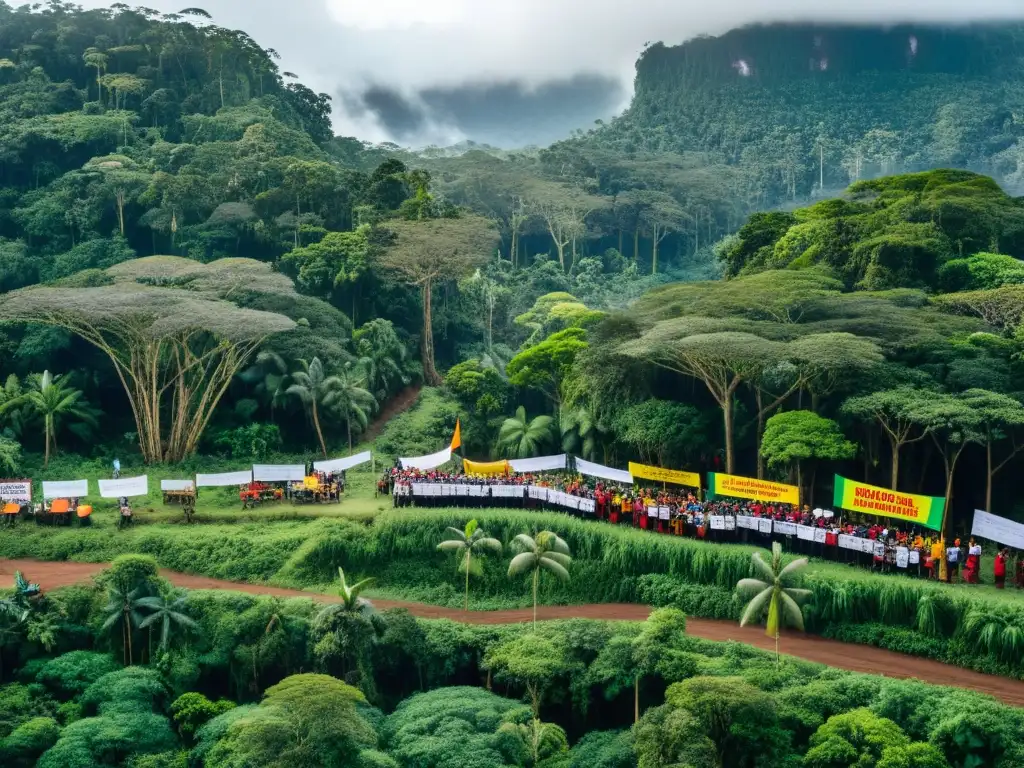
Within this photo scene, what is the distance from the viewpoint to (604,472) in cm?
4116

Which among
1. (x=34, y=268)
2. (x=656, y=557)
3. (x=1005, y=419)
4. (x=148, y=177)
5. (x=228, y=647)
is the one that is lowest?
(x=228, y=647)

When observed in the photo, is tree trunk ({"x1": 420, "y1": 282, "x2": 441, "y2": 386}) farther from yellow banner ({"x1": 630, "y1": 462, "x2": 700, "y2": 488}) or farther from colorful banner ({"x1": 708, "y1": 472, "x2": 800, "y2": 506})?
colorful banner ({"x1": 708, "y1": 472, "x2": 800, "y2": 506})

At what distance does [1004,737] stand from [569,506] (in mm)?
15970

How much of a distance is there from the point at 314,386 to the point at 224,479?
818 cm

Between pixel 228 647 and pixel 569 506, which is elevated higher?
pixel 569 506

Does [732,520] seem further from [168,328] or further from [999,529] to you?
[168,328]

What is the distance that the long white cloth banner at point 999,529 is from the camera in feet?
108

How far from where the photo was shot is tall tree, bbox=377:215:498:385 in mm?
56438

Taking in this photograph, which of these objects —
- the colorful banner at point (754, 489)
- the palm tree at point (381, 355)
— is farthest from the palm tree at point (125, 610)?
the palm tree at point (381, 355)

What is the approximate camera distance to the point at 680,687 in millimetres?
28922

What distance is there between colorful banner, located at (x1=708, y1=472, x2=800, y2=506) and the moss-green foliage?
15805 mm

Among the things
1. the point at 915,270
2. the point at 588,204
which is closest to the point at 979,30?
the point at 588,204

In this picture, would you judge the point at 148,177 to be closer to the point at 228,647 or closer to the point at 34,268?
the point at 34,268

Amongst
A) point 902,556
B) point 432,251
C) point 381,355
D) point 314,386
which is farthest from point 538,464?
point 432,251
